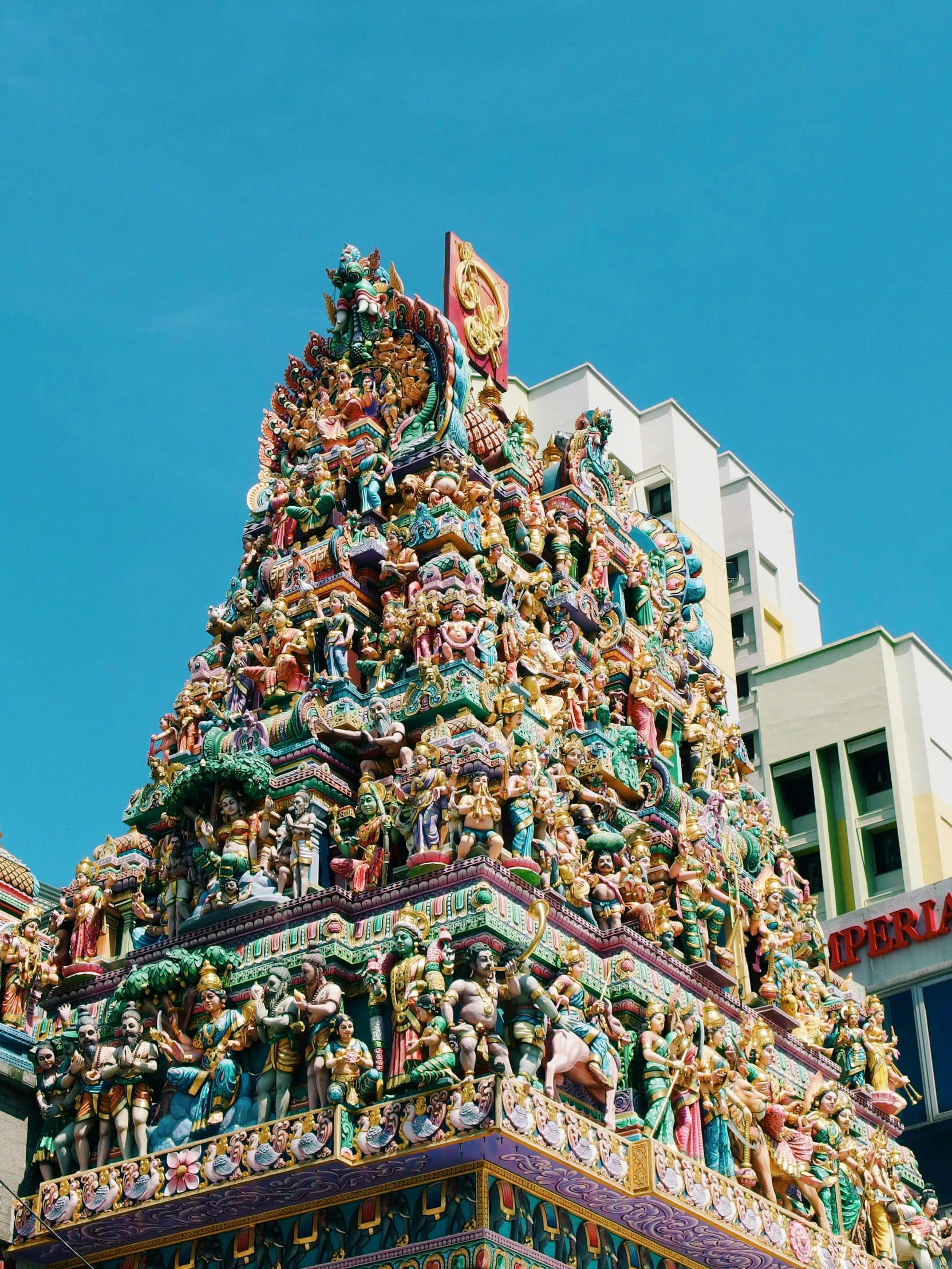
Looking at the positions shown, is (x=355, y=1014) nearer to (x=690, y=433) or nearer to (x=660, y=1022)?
(x=660, y=1022)

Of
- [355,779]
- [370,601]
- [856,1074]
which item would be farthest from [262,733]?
[856,1074]

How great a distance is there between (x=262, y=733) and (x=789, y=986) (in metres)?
11.0

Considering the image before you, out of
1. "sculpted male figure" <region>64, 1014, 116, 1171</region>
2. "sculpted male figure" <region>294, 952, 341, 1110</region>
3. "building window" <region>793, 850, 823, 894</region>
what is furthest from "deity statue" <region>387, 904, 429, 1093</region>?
"building window" <region>793, 850, 823, 894</region>

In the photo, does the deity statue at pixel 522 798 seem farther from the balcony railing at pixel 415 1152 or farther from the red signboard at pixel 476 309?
the red signboard at pixel 476 309

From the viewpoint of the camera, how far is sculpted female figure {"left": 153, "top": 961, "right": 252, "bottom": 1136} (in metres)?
27.0

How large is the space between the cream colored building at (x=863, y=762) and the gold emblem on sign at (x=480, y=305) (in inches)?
754

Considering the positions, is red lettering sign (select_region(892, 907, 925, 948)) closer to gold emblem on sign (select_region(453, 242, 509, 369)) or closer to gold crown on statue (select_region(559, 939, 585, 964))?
gold emblem on sign (select_region(453, 242, 509, 369))

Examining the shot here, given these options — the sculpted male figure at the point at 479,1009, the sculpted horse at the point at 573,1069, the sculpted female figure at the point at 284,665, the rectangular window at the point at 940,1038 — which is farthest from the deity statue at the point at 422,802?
the rectangular window at the point at 940,1038

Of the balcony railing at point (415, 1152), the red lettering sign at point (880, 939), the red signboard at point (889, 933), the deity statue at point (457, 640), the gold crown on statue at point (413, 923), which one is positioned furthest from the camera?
the red lettering sign at point (880, 939)

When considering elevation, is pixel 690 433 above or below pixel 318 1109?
above

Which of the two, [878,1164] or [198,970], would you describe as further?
[878,1164]

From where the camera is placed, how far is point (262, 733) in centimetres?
3136

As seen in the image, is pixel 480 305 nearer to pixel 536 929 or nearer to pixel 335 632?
pixel 335 632

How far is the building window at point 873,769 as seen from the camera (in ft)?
182
